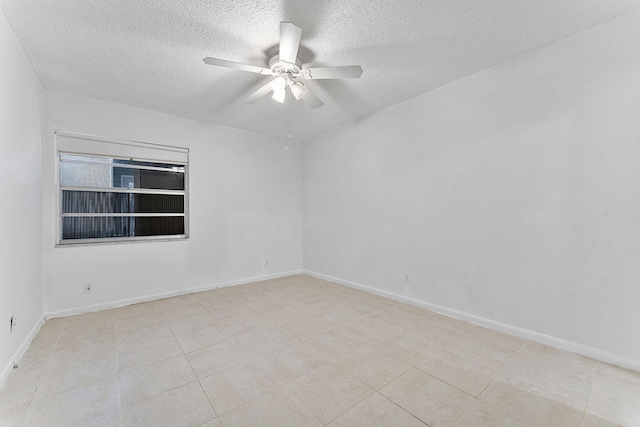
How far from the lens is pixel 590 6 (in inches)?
75.4

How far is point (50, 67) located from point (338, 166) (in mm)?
3505

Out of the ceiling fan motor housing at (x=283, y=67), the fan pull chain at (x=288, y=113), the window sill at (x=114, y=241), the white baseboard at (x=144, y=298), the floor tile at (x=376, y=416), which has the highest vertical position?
the fan pull chain at (x=288, y=113)

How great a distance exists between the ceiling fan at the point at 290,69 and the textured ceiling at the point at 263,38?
16 centimetres

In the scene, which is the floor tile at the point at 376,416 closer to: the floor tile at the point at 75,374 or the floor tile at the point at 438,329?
the floor tile at the point at 438,329

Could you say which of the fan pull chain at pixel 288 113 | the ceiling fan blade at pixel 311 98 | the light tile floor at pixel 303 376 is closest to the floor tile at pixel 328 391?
the light tile floor at pixel 303 376

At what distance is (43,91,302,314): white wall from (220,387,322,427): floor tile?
9.04 ft

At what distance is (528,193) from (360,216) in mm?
2102

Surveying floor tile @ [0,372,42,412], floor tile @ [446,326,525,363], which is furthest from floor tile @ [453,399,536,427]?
floor tile @ [0,372,42,412]

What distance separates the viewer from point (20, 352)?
218 centimetres

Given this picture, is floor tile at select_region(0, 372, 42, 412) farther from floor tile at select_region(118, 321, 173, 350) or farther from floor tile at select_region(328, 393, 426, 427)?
floor tile at select_region(328, 393, 426, 427)

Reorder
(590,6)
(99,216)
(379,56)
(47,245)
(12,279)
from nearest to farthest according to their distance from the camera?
(590,6) < (12,279) < (379,56) < (47,245) < (99,216)

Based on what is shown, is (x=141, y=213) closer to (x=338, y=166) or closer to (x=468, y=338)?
(x=338, y=166)

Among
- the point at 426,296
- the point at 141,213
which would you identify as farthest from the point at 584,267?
the point at 141,213

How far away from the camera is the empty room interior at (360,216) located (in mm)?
1805
